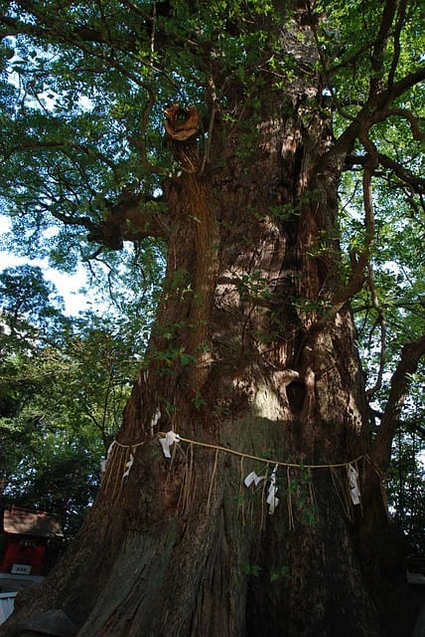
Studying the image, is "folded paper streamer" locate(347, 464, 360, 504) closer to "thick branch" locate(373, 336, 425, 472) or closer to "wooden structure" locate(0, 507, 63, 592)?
"thick branch" locate(373, 336, 425, 472)

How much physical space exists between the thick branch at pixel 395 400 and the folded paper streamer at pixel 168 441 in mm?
1374

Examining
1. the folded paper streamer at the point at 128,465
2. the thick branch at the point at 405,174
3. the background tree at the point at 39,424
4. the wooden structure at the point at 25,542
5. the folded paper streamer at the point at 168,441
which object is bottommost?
the wooden structure at the point at 25,542

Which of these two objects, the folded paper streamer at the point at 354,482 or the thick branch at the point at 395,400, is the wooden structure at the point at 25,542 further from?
the thick branch at the point at 395,400

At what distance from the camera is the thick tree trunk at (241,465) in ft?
9.32

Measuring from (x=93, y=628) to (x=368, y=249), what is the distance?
2.64 metres

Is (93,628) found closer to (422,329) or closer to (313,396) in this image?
(313,396)

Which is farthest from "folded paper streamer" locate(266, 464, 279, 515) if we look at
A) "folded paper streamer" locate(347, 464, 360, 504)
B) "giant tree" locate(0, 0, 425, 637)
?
"folded paper streamer" locate(347, 464, 360, 504)

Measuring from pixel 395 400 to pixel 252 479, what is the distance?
108cm

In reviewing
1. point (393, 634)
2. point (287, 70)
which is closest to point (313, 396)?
point (393, 634)

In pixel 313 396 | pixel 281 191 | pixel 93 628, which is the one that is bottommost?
pixel 93 628

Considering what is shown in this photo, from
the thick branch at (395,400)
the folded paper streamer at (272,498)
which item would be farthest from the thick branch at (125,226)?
the folded paper streamer at (272,498)

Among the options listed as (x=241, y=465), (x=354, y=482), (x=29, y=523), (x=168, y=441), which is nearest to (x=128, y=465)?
(x=168, y=441)

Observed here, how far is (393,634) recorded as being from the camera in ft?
10.4

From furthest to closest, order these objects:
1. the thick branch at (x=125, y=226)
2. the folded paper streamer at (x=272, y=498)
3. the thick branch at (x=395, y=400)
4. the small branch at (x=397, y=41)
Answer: the thick branch at (x=125, y=226) → the small branch at (x=397, y=41) → the thick branch at (x=395, y=400) → the folded paper streamer at (x=272, y=498)
